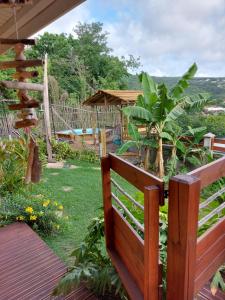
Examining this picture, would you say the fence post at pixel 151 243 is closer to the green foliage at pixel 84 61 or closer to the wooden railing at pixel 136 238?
the wooden railing at pixel 136 238

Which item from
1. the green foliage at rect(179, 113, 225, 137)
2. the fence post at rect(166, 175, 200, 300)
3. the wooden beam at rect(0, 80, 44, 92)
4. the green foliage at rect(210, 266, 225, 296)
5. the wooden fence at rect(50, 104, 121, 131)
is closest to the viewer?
the fence post at rect(166, 175, 200, 300)

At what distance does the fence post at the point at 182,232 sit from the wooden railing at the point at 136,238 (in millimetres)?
62

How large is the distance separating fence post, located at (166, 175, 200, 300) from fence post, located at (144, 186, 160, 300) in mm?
55

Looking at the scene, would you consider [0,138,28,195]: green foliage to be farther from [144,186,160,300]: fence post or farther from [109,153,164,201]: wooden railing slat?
[144,186,160,300]: fence post

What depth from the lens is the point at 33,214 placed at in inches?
126

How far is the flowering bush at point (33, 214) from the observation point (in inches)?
126

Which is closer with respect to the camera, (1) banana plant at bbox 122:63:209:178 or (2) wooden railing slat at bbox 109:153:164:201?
(2) wooden railing slat at bbox 109:153:164:201

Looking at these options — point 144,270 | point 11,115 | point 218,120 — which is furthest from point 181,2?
point 11,115

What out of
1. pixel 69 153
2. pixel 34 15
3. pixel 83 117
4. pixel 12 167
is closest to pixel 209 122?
pixel 69 153

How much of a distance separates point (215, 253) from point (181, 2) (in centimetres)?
448

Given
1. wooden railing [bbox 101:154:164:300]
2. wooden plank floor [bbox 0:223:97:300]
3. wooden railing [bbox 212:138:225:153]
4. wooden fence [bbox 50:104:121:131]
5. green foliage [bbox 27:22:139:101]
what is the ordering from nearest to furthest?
wooden railing [bbox 101:154:164:300]
wooden plank floor [bbox 0:223:97:300]
wooden railing [bbox 212:138:225:153]
wooden fence [bbox 50:104:121:131]
green foliage [bbox 27:22:139:101]

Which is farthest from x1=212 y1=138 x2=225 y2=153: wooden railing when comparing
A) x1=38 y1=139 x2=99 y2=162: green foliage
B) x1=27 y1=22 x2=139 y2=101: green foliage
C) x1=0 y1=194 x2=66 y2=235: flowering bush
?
x1=27 y1=22 x2=139 y2=101: green foliage

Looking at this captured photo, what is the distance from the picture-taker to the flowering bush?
10.5 feet

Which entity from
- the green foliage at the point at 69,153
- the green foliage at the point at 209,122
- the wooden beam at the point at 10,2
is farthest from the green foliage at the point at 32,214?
the green foliage at the point at 209,122
